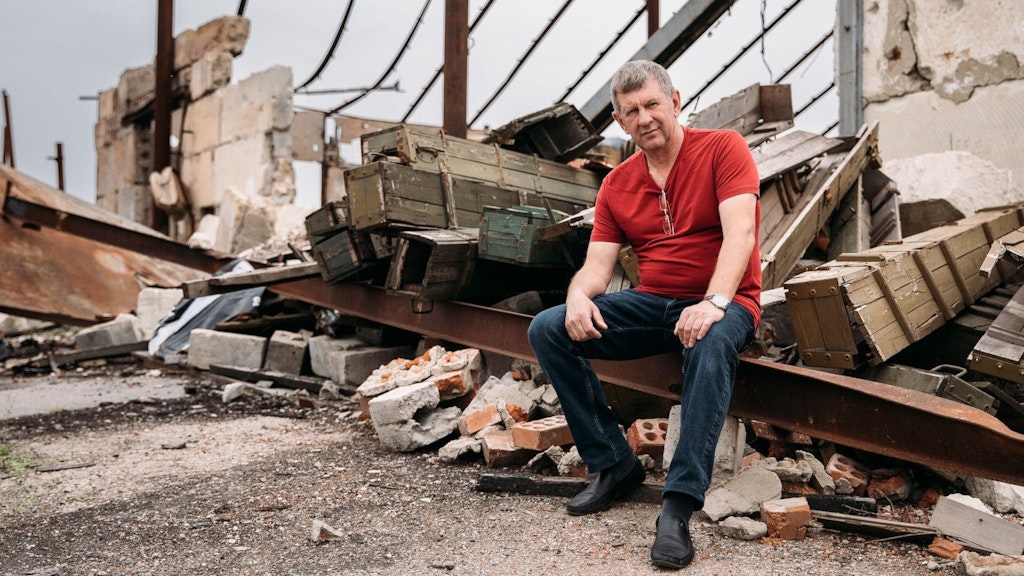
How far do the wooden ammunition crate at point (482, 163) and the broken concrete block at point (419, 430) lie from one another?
6.49ft

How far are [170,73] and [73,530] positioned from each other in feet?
43.5

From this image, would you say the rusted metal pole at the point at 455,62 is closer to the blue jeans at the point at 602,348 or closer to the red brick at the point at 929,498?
the blue jeans at the point at 602,348

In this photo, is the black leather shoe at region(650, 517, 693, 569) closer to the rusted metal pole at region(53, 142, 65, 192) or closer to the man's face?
the man's face

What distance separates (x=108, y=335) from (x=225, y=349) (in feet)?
8.64

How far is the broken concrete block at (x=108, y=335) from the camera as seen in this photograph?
928 cm

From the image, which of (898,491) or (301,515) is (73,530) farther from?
(898,491)

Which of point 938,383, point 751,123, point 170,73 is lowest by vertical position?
point 938,383

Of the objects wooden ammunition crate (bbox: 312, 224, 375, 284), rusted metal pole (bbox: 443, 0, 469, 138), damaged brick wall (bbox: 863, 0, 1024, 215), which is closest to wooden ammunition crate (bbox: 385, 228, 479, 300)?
wooden ammunition crate (bbox: 312, 224, 375, 284)

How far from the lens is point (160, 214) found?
16.1 m

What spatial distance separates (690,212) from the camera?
3.29 m

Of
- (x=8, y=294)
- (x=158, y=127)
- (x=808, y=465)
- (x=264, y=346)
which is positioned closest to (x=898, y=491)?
(x=808, y=465)

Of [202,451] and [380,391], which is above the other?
[380,391]

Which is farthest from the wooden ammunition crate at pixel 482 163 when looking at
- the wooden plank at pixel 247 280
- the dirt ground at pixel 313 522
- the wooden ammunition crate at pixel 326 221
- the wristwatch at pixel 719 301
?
the wristwatch at pixel 719 301

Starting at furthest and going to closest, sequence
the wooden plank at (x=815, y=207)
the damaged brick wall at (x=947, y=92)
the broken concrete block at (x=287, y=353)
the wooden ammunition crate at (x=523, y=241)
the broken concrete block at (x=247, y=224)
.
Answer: the broken concrete block at (x=247, y=224)
the broken concrete block at (x=287, y=353)
the damaged brick wall at (x=947, y=92)
the wooden ammunition crate at (x=523, y=241)
the wooden plank at (x=815, y=207)
